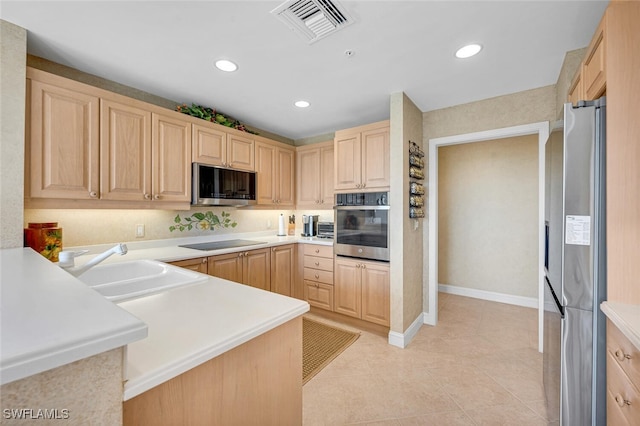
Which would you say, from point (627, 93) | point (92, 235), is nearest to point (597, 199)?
point (627, 93)

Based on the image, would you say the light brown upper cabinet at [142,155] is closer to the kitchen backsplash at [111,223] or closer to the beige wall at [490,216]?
the kitchen backsplash at [111,223]

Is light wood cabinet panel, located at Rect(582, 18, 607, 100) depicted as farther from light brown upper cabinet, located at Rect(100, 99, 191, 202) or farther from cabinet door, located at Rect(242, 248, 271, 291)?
light brown upper cabinet, located at Rect(100, 99, 191, 202)

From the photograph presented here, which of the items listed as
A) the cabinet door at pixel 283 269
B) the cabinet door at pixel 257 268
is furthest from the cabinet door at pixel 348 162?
the cabinet door at pixel 257 268

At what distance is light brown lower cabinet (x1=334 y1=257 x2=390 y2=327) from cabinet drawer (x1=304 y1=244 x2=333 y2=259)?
0.14 m

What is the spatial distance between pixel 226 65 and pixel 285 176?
181cm

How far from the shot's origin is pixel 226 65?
2.13m

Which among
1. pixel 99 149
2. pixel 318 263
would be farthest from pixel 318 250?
pixel 99 149

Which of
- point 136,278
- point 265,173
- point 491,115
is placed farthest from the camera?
point 265,173

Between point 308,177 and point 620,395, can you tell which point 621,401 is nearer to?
point 620,395

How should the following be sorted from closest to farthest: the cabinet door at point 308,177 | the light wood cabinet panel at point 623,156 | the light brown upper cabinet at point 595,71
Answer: the light wood cabinet panel at point 623,156 → the light brown upper cabinet at point 595,71 → the cabinet door at point 308,177

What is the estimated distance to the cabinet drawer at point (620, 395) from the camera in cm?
92

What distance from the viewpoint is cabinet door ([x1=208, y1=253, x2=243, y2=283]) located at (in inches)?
100

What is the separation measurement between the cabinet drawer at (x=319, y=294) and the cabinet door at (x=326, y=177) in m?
1.05

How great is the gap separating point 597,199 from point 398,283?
1.65 metres
